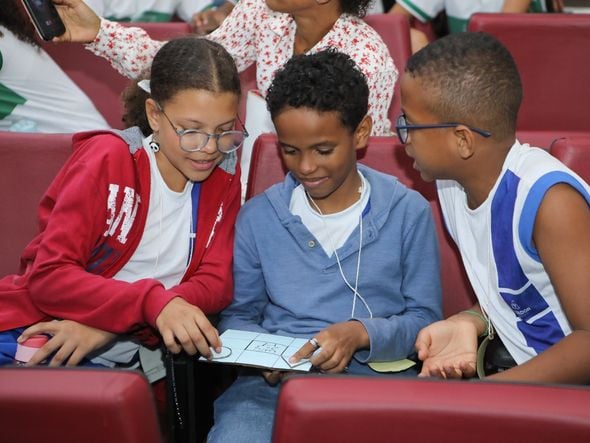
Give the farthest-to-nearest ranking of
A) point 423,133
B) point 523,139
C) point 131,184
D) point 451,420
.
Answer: point 523,139, point 131,184, point 423,133, point 451,420

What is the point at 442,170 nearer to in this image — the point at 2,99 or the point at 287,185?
the point at 287,185

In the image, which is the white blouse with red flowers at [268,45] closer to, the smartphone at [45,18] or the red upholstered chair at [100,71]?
the smartphone at [45,18]

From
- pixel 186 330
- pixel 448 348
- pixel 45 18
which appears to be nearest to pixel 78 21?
pixel 45 18

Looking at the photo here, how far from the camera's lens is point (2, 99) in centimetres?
254

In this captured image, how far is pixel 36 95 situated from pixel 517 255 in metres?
1.71

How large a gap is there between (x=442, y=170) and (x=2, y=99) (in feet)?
5.01

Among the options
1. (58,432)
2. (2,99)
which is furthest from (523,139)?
(58,432)

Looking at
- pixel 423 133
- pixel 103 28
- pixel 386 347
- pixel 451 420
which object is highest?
pixel 103 28

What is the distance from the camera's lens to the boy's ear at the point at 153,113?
1806 millimetres

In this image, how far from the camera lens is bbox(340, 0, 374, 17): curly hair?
238cm

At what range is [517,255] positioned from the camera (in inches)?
61.1

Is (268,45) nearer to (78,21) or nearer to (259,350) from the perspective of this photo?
(78,21)

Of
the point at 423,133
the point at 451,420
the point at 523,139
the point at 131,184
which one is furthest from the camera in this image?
the point at 523,139

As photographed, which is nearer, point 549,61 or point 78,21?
point 78,21
